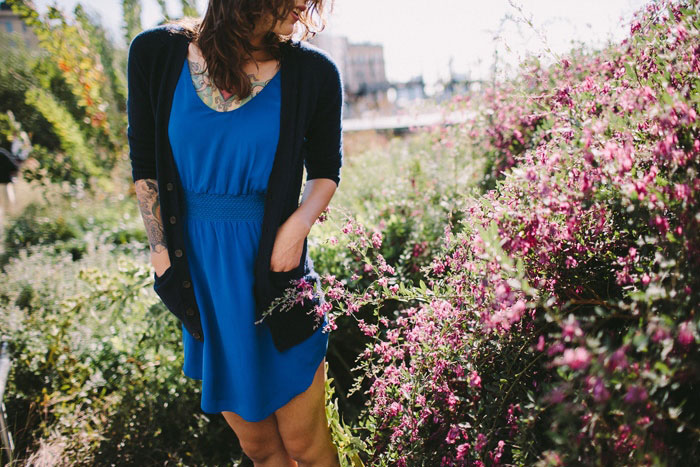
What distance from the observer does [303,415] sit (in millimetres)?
1544

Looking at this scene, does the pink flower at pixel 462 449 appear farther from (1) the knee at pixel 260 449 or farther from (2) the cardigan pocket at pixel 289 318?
(1) the knee at pixel 260 449

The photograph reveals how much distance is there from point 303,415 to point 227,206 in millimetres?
746

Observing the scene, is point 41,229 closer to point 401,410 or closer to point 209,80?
point 209,80

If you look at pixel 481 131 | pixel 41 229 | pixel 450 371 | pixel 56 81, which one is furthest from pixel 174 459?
pixel 56 81

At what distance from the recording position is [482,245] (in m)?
1.07

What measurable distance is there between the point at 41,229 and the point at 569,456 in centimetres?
569

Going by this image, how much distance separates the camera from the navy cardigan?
4.60 ft

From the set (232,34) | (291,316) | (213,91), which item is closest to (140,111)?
(213,91)

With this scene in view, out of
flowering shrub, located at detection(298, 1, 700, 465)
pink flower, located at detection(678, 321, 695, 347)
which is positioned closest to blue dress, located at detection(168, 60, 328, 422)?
flowering shrub, located at detection(298, 1, 700, 465)

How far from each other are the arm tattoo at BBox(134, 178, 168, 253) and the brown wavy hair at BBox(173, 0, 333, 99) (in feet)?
1.37

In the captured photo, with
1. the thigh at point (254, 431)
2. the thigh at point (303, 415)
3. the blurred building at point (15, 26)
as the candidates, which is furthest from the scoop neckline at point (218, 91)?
the blurred building at point (15, 26)

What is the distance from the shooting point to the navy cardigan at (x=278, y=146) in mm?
1403

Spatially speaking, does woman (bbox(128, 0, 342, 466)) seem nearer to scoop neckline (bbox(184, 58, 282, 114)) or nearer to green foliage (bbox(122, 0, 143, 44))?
scoop neckline (bbox(184, 58, 282, 114))

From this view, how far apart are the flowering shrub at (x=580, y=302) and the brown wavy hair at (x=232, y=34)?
65 centimetres
